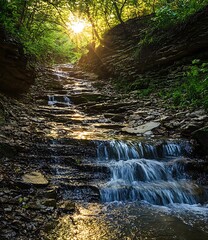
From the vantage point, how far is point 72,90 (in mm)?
13609

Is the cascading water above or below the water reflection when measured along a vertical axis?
above

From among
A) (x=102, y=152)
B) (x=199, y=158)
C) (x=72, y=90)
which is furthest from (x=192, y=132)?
(x=72, y=90)

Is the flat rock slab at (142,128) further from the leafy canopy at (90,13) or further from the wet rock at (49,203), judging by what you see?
the leafy canopy at (90,13)

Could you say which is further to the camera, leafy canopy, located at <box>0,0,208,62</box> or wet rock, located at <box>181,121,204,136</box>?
leafy canopy, located at <box>0,0,208,62</box>

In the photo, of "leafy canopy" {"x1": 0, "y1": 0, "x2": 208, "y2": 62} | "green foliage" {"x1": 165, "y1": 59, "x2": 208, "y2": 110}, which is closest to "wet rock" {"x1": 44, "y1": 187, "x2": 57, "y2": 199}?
"green foliage" {"x1": 165, "y1": 59, "x2": 208, "y2": 110}

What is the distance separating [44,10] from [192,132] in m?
12.6

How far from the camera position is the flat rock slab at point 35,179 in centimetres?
508

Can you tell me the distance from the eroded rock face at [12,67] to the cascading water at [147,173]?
15.5ft

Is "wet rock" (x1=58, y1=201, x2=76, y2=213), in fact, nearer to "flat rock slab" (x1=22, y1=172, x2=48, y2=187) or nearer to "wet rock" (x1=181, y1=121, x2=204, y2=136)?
"flat rock slab" (x1=22, y1=172, x2=48, y2=187)

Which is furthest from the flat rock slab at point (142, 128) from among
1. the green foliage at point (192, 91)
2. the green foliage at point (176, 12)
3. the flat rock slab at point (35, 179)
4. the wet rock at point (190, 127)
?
the green foliage at point (176, 12)

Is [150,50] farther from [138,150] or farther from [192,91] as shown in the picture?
[138,150]

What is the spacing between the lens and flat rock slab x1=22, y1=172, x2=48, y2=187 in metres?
5.08

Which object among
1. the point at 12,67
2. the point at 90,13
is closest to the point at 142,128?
the point at 12,67

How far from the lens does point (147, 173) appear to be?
249 inches
